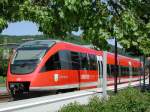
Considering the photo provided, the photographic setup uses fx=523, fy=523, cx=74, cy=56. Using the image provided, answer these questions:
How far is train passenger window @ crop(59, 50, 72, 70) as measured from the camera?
94.6ft

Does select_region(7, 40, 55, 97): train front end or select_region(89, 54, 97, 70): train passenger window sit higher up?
select_region(7, 40, 55, 97): train front end

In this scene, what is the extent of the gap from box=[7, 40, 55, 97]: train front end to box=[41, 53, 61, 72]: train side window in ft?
1.53

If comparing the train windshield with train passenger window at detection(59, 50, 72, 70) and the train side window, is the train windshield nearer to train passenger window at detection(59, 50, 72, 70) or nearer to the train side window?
the train side window

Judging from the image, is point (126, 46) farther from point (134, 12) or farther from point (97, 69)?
point (97, 69)

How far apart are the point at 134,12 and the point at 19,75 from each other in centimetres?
1643

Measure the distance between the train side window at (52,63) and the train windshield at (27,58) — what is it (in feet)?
1.63

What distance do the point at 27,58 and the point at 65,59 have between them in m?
2.62

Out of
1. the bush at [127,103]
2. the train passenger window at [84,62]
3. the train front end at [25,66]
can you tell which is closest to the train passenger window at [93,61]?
the train passenger window at [84,62]

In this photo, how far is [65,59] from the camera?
29.4 m

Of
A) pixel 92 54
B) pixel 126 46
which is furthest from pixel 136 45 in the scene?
pixel 92 54

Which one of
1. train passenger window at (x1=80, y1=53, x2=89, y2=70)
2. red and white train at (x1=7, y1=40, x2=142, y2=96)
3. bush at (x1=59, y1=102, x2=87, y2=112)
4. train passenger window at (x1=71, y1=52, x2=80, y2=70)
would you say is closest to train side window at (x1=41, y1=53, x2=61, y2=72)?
red and white train at (x1=7, y1=40, x2=142, y2=96)

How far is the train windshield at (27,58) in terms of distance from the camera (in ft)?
89.2

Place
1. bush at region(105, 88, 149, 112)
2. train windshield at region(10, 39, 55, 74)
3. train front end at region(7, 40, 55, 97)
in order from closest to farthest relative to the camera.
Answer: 1. bush at region(105, 88, 149, 112)
2. train front end at region(7, 40, 55, 97)
3. train windshield at region(10, 39, 55, 74)

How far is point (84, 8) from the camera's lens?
10.2 meters
